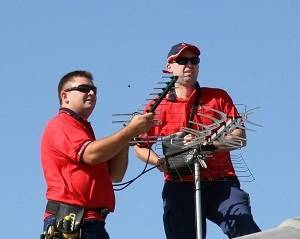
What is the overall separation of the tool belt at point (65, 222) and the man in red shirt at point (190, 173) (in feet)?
5.26

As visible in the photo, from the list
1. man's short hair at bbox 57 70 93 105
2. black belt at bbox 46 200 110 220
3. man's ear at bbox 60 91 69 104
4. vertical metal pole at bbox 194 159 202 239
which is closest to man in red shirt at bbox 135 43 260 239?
vertical metal pole at bbox 194 159 202 239

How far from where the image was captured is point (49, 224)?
23.1 feet

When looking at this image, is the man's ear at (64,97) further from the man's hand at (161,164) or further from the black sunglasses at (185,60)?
the black sunglasses at (185,60)

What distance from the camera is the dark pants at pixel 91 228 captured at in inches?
276

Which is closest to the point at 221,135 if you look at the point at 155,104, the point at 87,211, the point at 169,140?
the point at 169,140

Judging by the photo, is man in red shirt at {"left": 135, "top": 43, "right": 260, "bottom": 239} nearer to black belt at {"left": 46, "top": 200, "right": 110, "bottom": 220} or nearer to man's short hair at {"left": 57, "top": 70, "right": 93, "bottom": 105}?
man's short hair at {"left": 57, "top": 70, "right": 93, "bottom": 105}

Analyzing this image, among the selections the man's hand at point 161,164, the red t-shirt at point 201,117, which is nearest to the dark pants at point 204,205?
the red t-shirt at point 201,117

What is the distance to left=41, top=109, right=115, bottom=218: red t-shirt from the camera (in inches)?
277

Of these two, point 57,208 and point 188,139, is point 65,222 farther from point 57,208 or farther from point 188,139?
point 188,139

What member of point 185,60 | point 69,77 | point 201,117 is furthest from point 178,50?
point 69,77

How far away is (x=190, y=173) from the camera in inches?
332

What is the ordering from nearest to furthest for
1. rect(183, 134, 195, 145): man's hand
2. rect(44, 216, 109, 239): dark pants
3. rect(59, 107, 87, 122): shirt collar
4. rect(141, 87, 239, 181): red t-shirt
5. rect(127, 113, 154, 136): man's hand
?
rect(127, 113, 154, 136): man's hand < rect(44, 216, 109, 239): dark pants < rect(59, 107, 87, 122): shirt collar < rect(183, 134, 195, 145): man's hand < rect(141, 87, 239, 181): red t-shirt

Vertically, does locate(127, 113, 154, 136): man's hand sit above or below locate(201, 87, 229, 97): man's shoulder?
below

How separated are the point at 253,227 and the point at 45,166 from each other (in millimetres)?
2091
